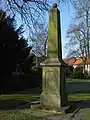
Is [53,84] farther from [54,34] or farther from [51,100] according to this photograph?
[54,34]

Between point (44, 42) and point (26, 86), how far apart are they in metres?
32.2

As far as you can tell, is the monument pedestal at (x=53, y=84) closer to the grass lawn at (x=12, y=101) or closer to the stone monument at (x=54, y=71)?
the stone monument at (x=54, y=71)

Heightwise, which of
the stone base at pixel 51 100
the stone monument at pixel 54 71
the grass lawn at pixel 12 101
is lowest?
the grass lawn at pixel 12 101

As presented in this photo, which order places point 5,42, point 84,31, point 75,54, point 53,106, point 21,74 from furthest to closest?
1. point 75,54
2. point 84,31
3. point 21,74
4. point 5,42
5. point 53,106

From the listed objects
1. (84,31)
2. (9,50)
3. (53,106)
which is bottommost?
(53,106)

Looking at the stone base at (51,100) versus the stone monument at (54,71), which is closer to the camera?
the stone base at (51,100)

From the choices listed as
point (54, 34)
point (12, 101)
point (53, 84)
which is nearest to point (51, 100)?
point (53, 84)

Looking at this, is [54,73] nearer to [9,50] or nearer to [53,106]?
[53,106]

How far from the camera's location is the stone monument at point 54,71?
18.3m

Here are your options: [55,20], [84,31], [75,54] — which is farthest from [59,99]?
[75,54]

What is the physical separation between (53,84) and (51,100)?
0.85 meters

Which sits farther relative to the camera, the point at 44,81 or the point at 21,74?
the point at 21,74

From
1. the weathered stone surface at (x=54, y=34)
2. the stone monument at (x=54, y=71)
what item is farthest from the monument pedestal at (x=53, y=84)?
the weathered stone surface at (x=54, y=34)

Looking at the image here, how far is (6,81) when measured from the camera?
35.2 meters
